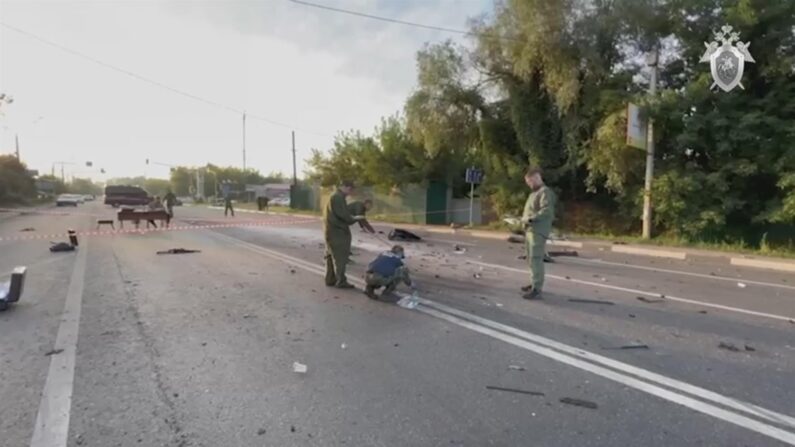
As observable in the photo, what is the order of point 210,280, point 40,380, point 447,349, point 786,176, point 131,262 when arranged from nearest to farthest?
point 40,380, point 447,349, point 210,280, point 131,262, point 786,176

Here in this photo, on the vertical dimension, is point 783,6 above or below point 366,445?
above

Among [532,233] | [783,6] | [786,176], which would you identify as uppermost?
[783,6]

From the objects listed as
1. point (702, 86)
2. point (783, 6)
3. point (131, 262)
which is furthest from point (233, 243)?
point (783, 6)

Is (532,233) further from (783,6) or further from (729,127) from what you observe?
(783,6)

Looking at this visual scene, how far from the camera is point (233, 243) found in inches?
610

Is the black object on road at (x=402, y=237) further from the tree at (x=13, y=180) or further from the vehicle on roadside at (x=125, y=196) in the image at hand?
the tree at (x=13, y=180)

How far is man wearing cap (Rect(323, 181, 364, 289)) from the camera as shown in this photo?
26.8 ft

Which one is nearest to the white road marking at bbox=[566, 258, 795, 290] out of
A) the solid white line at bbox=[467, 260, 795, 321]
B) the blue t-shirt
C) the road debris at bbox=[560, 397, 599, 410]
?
the solid white line at bbox=[467, 260, 795, 321]

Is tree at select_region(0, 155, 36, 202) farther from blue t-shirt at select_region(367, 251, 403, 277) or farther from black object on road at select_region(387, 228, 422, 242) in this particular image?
blue t-shirt at select_region(367, 251, 403, 277)

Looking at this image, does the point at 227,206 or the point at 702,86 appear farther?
the point at 227,206

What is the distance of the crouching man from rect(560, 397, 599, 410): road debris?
3845 millimetres

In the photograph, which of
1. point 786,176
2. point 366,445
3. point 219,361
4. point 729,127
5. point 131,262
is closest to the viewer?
point 366,445

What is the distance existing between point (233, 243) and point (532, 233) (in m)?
10.4

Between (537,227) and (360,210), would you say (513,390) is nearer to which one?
(537,227)
